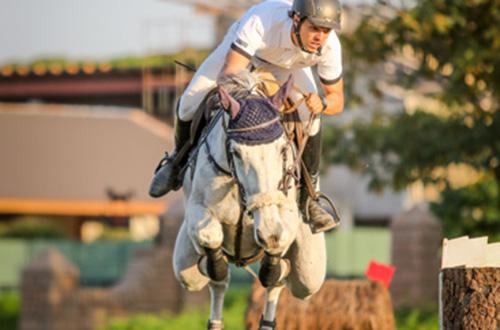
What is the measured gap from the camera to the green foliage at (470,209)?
1146 inches

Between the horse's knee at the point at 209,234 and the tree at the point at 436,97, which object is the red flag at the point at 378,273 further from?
the tree at the point at 436,97

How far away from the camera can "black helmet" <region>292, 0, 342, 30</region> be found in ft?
37.1

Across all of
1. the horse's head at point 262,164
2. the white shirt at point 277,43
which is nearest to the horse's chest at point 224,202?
the horse's head at point 262,164

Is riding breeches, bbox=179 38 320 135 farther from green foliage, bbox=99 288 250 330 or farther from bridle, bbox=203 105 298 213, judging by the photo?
green foliage, bbox=99 288 250 330

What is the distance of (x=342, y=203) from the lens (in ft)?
169

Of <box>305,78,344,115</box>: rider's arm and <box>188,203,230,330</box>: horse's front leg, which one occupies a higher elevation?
<box>305,78,344,115</box>: rider's arm

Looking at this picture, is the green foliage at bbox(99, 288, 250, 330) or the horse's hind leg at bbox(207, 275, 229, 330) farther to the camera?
the green foliage at bbox(99, 288, 250, 330)

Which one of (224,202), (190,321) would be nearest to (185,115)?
(224,202)

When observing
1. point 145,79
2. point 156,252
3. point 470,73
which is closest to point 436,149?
point 470,73

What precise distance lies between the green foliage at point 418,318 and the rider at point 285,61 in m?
8.54

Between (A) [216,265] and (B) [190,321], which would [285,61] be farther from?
(B) [190,321]

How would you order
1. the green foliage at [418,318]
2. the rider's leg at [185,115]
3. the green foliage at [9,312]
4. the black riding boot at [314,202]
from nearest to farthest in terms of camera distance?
the black riding boot at [314,202] → the rider's leg at [185,115] → the green foliage at [418,318] → the green foliage at [9,312]

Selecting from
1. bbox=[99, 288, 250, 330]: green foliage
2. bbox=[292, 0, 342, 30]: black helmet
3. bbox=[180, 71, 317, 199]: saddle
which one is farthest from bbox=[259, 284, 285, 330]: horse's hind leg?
bbox=[99, 288, 250, 330]: green foliage

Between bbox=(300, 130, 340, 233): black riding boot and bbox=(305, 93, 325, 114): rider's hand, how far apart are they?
0.38m
